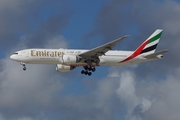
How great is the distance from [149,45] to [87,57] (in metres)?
11.5

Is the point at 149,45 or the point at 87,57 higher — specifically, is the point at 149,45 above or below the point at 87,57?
above

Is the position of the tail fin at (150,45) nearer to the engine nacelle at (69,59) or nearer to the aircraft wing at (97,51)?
the aircraft wing at (97,51)

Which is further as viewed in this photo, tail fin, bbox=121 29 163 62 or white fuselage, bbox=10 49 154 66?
tail fin, bbox=121 29 163 62

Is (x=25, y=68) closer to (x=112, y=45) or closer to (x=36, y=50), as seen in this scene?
(x=36, y=50)

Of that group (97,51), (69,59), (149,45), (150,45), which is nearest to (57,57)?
(69,59)

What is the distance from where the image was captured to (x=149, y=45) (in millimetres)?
93688

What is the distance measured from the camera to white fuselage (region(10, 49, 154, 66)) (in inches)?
3371

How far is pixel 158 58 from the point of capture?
291 ft

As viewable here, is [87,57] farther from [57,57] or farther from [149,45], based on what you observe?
[149,45]

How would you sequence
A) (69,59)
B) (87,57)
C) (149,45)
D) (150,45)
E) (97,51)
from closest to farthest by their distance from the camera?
(69,59), (97,51), (87,57), (149,45), (150,45)

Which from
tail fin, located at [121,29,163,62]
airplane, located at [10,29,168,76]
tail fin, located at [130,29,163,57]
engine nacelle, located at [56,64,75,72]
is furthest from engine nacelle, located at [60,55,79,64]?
tail fin, located at [130,29,163,57]

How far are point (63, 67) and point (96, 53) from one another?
643 cm

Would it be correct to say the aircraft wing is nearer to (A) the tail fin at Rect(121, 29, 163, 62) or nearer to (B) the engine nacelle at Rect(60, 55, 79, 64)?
(B) the engine nacelle at Rect(60, 55, 79, 64)

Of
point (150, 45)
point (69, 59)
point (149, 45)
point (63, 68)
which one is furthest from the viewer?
point (150, 45)
